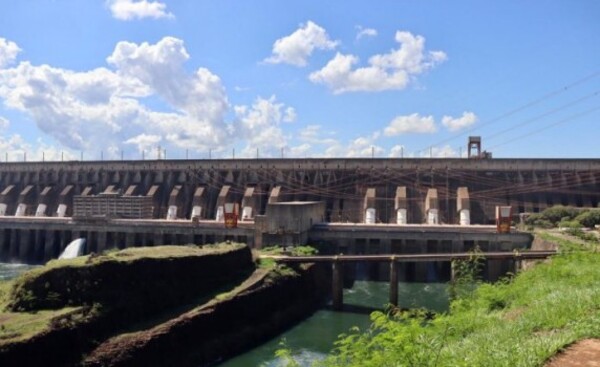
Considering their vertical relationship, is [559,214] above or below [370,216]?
above

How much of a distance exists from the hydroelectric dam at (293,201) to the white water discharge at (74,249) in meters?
1.49

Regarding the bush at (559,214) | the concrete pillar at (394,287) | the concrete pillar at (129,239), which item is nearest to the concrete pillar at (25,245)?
the concrete pillar at (129,239)

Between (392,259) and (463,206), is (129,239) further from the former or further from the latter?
(463,206)

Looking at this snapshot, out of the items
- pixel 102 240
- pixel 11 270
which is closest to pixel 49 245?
pixel 11 270

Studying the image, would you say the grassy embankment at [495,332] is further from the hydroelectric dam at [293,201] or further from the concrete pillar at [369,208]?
the concrete pillar at [369,208]

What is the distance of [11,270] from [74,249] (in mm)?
6113

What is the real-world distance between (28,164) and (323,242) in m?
52.2

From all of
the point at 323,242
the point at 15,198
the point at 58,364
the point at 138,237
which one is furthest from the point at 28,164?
the point at 58,364

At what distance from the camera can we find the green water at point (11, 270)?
151 ft

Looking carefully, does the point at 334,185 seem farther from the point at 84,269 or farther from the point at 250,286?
the point at 84,269

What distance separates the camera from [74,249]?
4991 centimetres

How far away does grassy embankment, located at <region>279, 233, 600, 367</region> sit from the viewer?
32.1ft

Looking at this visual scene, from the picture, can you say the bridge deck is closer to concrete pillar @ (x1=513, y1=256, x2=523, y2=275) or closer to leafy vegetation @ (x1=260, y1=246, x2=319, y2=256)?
concrete pillar @ (x1=513, y1=256, x2=523, y2=275)

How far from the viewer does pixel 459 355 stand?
33.6 ft
